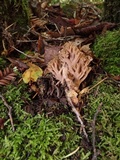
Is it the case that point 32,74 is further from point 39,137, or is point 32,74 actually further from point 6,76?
point 39,137

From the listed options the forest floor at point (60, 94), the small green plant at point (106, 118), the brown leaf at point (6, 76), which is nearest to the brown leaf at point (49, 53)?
the forest floor at point (60, 94)

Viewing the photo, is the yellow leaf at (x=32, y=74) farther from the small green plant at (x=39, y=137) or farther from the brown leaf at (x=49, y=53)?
the small green plant at (x=39, y=137)

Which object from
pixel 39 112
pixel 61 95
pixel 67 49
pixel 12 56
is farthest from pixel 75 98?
pixel 12 56

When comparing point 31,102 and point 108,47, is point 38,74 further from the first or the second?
point 108,47

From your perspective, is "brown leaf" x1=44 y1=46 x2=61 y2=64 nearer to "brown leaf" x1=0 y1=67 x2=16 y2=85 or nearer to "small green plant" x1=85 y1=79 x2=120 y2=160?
"brown leaf" x1=0 y1=67 x2=16 y2=85

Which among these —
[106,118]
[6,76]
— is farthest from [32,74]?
[106,118]
